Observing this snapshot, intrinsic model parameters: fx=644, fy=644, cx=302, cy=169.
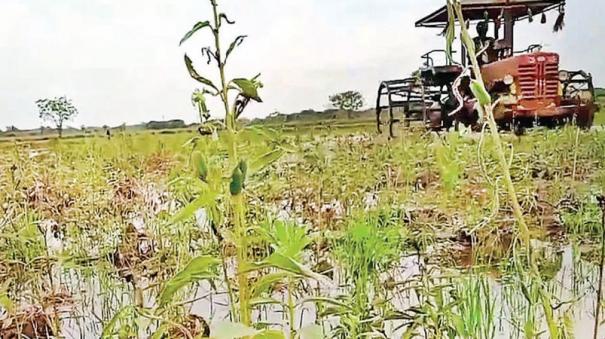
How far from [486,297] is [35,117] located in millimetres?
741

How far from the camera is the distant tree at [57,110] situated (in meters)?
1.03

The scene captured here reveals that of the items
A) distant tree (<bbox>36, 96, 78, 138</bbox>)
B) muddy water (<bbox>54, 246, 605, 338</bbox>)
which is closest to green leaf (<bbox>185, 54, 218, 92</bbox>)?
muddy water (<bbox>54, 246, 605, 338</bbox>)

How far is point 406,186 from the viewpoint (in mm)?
1134

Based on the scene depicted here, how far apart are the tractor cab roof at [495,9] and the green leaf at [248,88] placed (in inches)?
24.3

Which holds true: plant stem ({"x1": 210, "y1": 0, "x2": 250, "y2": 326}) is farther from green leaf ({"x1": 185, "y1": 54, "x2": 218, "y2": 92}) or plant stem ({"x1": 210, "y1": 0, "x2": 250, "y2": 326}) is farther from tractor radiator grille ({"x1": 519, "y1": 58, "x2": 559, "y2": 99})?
tractor radiator grille ({"x1": 519, "y1": 58, "x2": 559, "y2": 99})

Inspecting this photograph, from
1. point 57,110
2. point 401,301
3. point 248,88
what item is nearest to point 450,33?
point 248,88

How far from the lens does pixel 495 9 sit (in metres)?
1.09

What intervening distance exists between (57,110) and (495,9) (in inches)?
29.4

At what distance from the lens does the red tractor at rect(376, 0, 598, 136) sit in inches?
41.9

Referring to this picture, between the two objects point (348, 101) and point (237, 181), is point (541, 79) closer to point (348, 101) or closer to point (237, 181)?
point (348, 101)

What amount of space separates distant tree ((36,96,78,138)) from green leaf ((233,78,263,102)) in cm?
75

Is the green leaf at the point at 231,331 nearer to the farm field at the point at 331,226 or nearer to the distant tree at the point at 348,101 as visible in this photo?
the farm field at the point at 331,226

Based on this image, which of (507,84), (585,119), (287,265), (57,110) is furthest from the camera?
(507,84)

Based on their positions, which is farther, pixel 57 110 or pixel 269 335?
pixel 57 110
